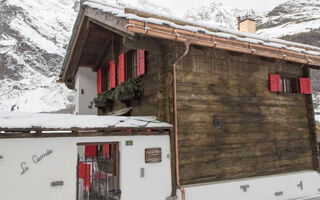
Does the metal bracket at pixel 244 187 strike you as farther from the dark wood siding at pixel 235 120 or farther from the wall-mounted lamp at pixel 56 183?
the wall-mounted lamp at pixel 56 183

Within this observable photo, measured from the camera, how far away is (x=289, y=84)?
11.0 meters

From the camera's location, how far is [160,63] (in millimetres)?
8094

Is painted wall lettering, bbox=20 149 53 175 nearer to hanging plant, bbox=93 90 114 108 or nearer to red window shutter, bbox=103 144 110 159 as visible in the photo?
red window shutter, bbox=103 144 110 159

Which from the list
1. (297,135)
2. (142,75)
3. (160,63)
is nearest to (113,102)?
(142,75)

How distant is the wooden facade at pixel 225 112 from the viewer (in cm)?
798

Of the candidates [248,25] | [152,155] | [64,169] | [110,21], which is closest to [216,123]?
[152,155]

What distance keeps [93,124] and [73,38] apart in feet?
18.9

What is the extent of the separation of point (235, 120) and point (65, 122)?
5.22 meters

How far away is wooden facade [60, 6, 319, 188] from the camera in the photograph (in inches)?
314

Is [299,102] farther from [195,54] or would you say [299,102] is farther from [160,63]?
[160,63]

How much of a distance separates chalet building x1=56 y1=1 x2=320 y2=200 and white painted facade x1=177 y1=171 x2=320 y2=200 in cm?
3

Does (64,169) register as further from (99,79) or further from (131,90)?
(99,79)

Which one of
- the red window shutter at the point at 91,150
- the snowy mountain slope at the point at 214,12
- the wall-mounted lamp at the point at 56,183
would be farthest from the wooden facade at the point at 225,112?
the snowy mountain slope at the point at 214,12

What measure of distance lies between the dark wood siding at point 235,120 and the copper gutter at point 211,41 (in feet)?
2.59
